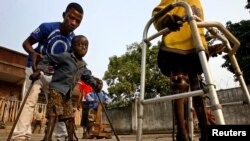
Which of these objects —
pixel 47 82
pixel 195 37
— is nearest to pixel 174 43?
pixel 195 37

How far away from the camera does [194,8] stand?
273cm

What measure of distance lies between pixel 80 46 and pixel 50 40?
467 millimetres

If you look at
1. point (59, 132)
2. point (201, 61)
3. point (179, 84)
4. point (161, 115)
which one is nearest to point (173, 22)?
point (201, 61)

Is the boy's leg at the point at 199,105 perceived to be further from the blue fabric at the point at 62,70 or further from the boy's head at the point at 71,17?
the boy's head at the point at 71,17

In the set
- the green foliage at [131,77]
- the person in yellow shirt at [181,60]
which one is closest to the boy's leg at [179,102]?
the person in yellow shirt at [181,60]

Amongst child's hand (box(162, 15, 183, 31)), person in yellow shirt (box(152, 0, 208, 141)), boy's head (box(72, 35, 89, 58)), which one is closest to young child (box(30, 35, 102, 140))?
boy's head (box(72, 35, 89, 58))

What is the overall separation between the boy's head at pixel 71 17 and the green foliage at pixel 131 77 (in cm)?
2079

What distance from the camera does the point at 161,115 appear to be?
1359 cm

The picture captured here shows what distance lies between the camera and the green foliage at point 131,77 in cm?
2572

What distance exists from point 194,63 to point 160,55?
12.6 inches

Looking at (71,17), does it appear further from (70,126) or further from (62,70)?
(70,126)

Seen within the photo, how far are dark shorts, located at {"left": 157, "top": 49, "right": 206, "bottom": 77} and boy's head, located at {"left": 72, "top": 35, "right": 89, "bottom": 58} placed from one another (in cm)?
138

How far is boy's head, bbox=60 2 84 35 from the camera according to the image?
383 cm

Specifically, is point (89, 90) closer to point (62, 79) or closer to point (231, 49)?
point (62, 79)
